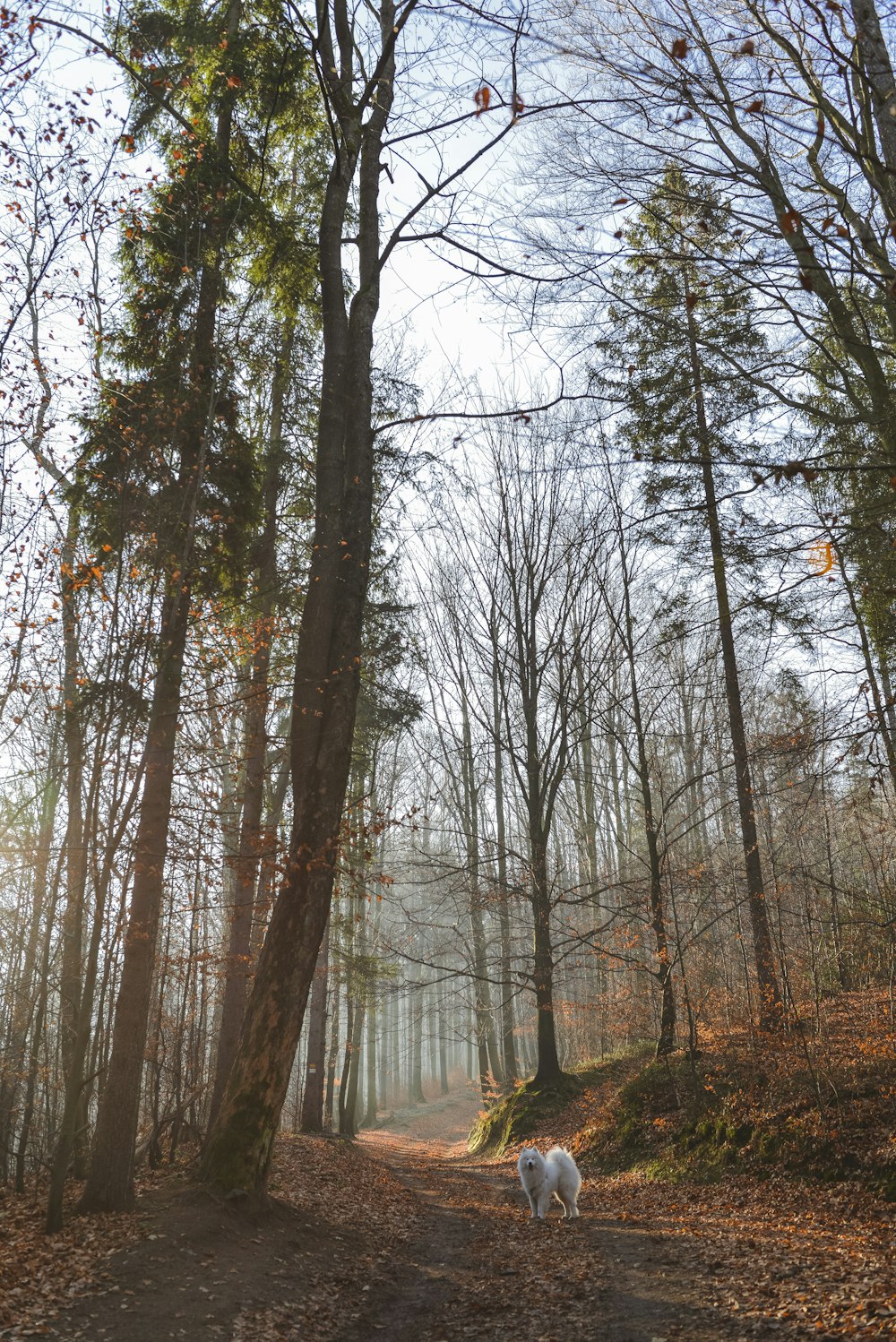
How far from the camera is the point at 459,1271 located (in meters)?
6.32

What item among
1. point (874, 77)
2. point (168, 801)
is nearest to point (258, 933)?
point (168, 801)

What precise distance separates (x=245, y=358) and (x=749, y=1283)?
10.6 meters

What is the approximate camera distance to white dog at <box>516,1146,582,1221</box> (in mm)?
8141

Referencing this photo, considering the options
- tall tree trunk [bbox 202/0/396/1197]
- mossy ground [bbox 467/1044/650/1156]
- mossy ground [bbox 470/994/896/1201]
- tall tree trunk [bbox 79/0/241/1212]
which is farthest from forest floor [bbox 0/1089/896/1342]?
mossy ground [bbox 467/1044/650/1156]

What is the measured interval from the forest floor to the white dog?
0.22 m

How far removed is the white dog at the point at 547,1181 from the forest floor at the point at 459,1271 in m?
0.22

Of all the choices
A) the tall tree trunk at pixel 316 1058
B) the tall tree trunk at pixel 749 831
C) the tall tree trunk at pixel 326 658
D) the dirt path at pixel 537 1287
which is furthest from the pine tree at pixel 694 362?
the tall tree trunk at pixel 316 1058

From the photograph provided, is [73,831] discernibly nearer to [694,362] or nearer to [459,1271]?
[459,1271]

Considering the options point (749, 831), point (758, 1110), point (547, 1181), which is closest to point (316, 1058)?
point (547, 1181)

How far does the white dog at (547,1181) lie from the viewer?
8141mm

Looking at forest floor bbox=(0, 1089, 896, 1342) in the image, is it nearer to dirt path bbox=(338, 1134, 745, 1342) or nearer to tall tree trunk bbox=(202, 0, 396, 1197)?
dirt path bbox=(338, 1134, 745, 1342)

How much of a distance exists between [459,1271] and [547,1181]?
208cm

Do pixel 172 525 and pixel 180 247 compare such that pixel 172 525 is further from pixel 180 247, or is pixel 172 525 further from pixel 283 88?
pixel 283 88

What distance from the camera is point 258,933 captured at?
576 inches
